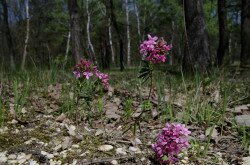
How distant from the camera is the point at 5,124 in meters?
2.92

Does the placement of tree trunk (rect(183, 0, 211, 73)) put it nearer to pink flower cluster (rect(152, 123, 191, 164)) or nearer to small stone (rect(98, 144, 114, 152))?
small stone (rect(98, 144, 114, 152))

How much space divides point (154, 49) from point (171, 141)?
64cm

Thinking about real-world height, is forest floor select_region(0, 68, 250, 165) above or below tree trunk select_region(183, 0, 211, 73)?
below

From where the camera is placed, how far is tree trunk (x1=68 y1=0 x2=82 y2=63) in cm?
936

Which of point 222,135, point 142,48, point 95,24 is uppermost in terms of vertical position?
point 95,24

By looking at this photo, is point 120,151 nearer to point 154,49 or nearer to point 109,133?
point 109,133

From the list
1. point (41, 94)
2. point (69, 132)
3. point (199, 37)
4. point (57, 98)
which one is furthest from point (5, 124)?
point (199, 37)

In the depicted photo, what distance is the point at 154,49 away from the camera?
228 centimetres

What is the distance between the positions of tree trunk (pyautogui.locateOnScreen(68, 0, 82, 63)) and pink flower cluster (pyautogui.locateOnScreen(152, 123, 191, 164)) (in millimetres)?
7564

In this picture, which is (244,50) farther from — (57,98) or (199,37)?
(57,98)

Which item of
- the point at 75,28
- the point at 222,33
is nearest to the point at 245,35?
the point at 222,33

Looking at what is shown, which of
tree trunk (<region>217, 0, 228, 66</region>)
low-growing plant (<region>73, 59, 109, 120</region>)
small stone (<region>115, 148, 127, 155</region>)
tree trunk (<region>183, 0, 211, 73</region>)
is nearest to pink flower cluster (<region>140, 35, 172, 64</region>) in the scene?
low-growing plant (<region>73, 59, 109, 120</region>)

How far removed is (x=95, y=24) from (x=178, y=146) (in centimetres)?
2822

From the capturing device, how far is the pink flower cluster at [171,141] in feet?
6.34
